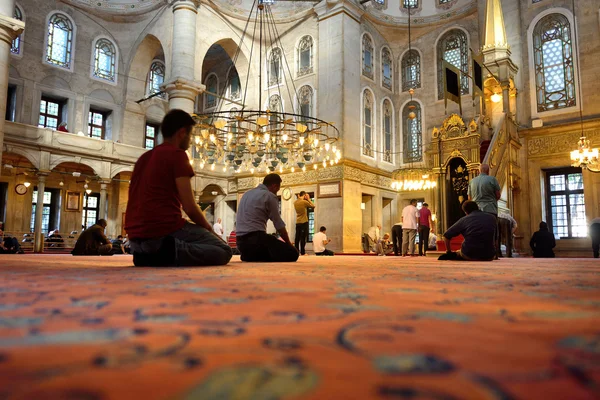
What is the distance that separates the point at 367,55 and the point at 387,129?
3.13 metres

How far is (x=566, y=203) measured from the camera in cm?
1248

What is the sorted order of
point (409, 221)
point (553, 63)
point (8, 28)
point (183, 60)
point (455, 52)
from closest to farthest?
point (8, 28) < point (409, 221) < point (553, 63) < point (183, 60) < point (455, 52)

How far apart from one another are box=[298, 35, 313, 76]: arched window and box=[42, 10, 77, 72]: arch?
8842mm

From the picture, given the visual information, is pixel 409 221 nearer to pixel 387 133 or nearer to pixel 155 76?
pixel 387 133

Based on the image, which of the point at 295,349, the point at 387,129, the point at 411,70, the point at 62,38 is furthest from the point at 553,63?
the point at 62,38

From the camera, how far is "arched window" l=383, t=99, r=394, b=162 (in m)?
17.6

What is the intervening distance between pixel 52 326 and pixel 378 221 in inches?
632

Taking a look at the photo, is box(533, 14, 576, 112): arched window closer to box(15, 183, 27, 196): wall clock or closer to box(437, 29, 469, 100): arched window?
box(437, 29, 469, 100): arched window

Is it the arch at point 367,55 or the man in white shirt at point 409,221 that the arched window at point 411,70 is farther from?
the man in white shirt at point 409,221

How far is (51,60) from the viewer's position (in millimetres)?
15820

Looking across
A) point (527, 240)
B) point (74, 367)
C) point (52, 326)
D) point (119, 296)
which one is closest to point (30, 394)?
point (74, 367)

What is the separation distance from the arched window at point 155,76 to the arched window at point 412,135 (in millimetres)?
10999

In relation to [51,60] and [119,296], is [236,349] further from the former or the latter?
[51,60]

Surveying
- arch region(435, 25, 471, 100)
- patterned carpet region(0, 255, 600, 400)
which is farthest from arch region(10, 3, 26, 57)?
patterned carpet region(0, 255, 600, 400)
